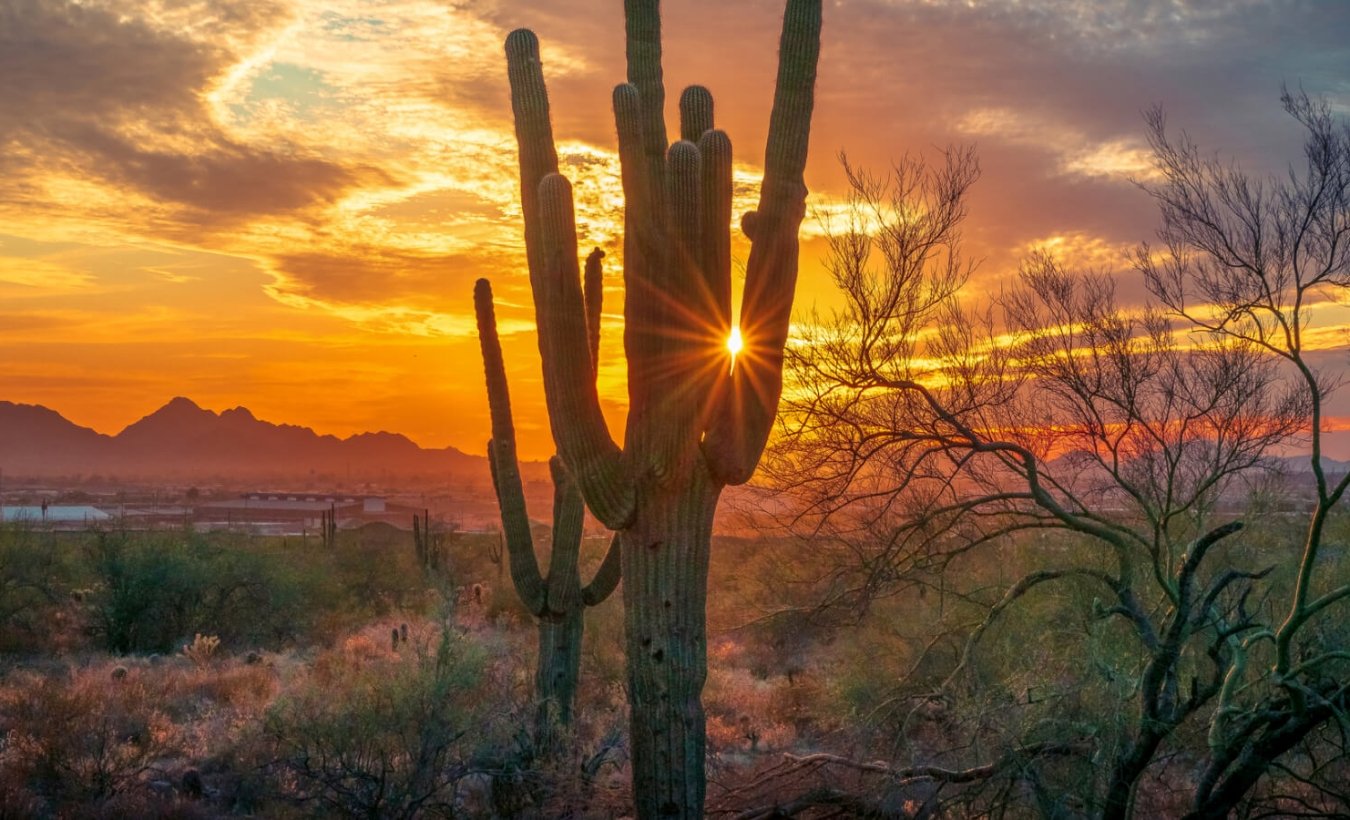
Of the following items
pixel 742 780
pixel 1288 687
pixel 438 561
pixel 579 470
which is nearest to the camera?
pixel 1288 687

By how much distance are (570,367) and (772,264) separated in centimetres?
172

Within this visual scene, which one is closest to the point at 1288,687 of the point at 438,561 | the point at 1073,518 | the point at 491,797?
the point at 1073,518

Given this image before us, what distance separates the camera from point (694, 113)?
31.9 ft

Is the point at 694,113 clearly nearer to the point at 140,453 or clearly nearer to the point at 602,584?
the point at 602,584

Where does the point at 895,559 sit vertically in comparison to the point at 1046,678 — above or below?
above

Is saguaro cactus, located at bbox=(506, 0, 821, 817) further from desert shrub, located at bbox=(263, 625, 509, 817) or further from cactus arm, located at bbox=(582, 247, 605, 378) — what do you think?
cactus arm, located at bbox=(582, 247, 605, 378)

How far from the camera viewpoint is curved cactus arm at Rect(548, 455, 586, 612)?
41.6 feet

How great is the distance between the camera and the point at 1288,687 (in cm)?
782

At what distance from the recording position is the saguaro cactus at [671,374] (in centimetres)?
870

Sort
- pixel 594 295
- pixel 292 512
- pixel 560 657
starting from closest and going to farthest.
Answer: pixel 560 657 < pixel 594 295 < pixel 292 512

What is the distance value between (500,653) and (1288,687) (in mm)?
12212

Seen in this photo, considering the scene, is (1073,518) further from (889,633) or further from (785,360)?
(889,633)

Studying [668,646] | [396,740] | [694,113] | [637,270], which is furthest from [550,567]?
[694,113]

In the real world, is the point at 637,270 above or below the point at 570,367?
above
